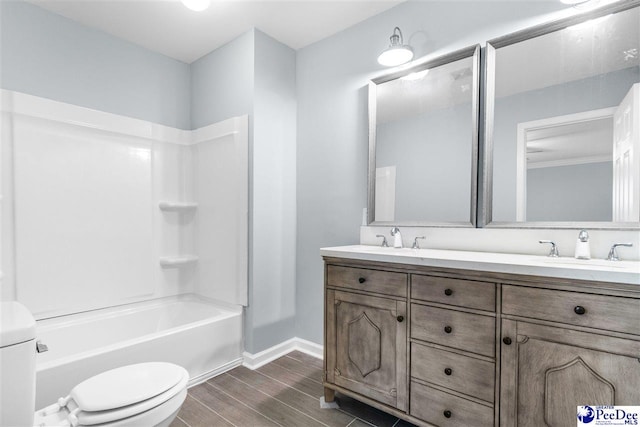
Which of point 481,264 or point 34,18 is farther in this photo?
point 34,18

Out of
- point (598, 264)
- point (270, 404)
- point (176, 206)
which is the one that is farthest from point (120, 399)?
point (598, 264)

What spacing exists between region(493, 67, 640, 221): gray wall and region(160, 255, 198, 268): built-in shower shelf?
2.41 metres

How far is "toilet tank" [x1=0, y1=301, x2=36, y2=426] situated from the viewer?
3.43 ft

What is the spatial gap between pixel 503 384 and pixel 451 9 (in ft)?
6.68

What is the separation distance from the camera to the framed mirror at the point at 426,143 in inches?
73.7

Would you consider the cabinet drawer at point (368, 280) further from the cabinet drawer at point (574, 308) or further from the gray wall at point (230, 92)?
the gray wall at point (230, 92)

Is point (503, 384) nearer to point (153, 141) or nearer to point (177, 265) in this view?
point (177, 265)

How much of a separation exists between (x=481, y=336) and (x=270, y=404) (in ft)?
4.23

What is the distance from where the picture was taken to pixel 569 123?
1.60m

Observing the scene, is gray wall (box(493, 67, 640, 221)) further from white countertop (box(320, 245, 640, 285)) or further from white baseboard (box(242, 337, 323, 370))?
white baseboard (box(242, 337, 323, 370))

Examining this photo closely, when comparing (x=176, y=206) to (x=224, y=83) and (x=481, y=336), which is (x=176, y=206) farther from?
(x=481, y=336)

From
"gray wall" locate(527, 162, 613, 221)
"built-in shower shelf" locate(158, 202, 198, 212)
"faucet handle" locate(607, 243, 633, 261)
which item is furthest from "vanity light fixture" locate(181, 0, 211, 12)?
"faucet handle" locate(607, 243, 633, 261)

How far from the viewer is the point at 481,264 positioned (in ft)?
4.36

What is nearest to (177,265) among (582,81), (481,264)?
(481,264)
